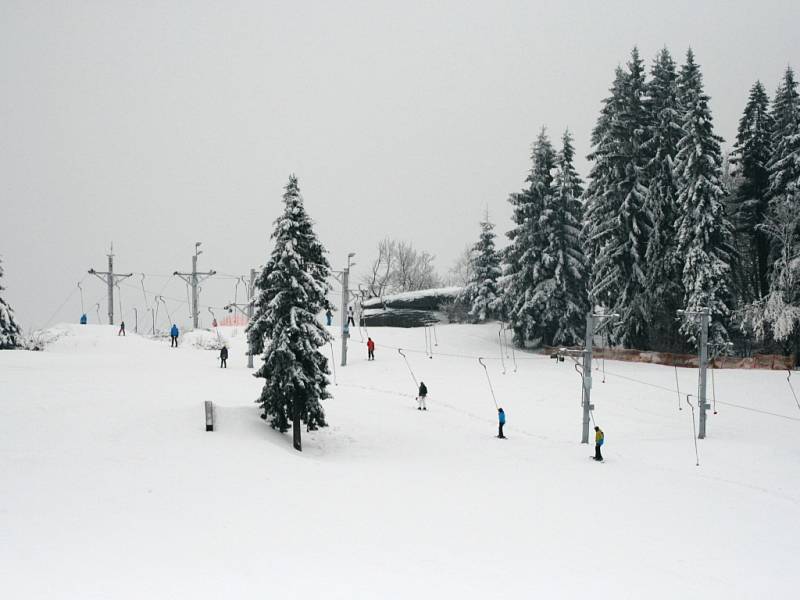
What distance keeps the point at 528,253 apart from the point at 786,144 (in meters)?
16.8

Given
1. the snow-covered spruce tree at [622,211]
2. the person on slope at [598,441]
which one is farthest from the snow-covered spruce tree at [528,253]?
the person on slope at [598,441]


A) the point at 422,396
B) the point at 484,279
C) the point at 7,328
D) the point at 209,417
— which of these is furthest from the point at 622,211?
the point at 7,328

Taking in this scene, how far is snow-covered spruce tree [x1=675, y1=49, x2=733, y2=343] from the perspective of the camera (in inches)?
1494

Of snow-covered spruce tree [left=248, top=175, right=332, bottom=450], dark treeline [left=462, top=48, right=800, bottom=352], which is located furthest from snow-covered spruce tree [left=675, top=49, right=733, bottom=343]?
snow-covered spruce tree [left=248, top=175, right=332, bottom=450]

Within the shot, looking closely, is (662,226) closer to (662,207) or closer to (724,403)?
(662,207)

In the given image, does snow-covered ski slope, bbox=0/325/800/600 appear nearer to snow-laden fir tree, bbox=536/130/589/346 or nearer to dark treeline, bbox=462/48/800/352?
dark treeline, bbox=462/48/800/352

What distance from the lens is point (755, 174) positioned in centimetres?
4331

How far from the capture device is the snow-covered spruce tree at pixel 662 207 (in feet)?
134

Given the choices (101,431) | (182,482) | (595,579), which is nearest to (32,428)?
(101,431)

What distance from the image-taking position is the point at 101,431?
19328 millimetres

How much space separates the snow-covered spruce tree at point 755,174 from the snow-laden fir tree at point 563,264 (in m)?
10.2

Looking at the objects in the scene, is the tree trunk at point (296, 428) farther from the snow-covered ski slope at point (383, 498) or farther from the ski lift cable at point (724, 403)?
the ski lift cable at point (724, 403)

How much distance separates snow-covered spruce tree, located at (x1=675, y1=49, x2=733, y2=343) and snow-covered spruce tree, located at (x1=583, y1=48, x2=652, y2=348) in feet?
9.65

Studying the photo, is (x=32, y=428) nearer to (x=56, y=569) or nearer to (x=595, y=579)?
(x=56, y=569)
